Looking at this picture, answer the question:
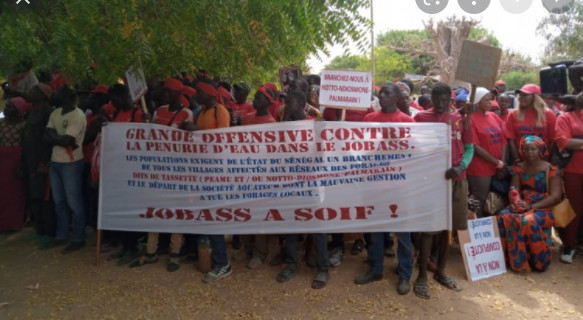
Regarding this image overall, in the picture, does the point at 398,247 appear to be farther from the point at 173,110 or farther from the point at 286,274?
the point at 173,110

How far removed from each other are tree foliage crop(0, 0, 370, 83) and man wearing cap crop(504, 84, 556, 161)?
2.60m

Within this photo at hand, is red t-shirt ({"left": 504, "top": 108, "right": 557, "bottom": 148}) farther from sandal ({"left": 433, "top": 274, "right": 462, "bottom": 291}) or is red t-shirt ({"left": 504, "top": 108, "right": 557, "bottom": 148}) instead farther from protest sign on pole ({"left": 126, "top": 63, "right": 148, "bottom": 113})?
protest sign on pole ({"left": 126, "top": 63, "right": 148, "bottom": 113})

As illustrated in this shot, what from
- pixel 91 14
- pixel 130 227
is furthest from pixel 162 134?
pixel 91 14

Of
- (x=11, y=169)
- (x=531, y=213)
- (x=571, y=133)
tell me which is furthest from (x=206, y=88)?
(x=571, y=133)

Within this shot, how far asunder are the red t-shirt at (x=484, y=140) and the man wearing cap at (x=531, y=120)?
488mm

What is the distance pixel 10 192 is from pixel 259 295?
4241 millimetres

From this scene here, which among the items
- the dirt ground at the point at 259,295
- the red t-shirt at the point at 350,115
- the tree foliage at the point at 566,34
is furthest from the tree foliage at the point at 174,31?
the tree foliage at the point at 566,34

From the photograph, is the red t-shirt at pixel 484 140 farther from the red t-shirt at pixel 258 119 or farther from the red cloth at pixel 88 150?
the red cloth at pixel 88 150

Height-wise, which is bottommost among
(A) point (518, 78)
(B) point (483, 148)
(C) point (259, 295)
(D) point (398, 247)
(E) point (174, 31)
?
(C) point (259, 295)

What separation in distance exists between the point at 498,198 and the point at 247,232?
3142 millimetres

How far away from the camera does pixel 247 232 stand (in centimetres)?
507

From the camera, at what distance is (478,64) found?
4.70 metres

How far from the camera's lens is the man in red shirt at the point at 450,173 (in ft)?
15.7

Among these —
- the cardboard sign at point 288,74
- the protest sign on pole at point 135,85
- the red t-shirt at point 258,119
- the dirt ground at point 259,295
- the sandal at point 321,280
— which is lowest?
the dirt ground at point 259,295
